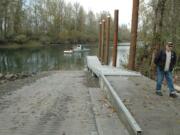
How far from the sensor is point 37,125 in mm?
7684

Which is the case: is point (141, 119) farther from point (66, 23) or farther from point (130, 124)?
point (66, 23)

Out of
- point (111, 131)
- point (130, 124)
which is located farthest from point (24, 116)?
point (130, 124)

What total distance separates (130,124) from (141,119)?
0.66 m

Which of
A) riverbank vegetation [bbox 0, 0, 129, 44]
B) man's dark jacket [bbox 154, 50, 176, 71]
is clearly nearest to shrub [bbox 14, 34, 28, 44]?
riverbank vegetation [bbox 0, 0, 129, 44]

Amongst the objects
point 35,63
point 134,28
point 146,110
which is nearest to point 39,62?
point 35,63

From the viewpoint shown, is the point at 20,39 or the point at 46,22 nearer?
the point at 20,39

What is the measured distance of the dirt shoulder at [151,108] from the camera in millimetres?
6594

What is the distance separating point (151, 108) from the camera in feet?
27.1

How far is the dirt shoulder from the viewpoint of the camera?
21.6 feet

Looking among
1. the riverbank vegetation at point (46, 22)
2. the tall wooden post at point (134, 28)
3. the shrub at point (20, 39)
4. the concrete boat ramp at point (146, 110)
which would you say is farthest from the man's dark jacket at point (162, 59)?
the shrub at point (20, 39)

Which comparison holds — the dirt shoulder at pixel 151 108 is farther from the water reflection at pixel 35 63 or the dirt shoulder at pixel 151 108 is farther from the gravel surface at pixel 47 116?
the water reflection at pixel 35 63

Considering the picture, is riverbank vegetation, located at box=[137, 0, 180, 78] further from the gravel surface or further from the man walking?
the gravel surface

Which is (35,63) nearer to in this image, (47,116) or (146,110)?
(47,116)

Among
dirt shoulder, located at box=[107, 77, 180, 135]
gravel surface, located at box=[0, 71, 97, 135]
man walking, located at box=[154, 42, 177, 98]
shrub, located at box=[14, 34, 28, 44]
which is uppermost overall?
man walking, located at box=[154, 42, 177, 98]
